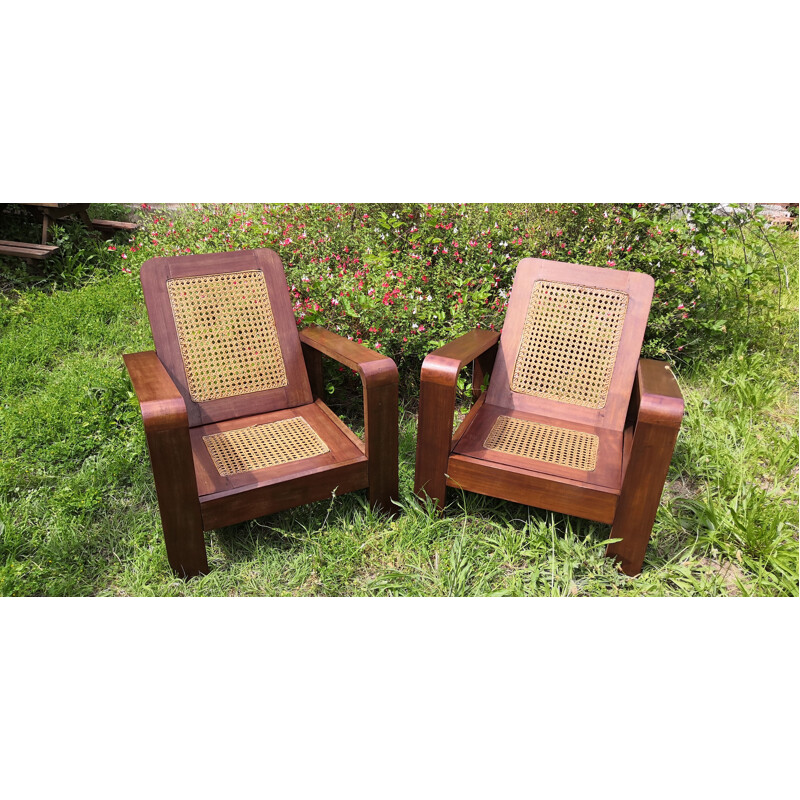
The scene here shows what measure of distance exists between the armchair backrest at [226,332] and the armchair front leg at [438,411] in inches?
30.1

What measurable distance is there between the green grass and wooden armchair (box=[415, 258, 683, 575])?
0.71 ft

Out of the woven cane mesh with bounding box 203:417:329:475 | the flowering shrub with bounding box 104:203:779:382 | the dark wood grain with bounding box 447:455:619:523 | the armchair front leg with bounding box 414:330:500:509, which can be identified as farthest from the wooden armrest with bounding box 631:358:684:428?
the flowering shrub with bounding box 104:203:779:382

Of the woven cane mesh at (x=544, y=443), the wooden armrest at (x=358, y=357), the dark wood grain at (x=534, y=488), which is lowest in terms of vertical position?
the dark wood grain at (x=534, y=488)

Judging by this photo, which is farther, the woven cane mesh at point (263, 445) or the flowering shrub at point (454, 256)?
the flowering shrub at point (454, 256)

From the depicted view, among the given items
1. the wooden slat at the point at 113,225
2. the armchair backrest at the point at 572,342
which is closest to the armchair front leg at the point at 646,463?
the armchair backrest at the point at 572,342

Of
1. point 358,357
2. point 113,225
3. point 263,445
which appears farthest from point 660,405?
point 113,225

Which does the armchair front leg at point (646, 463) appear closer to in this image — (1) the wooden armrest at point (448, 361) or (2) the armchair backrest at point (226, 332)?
(1) the wooden armrest at point (448, 361)

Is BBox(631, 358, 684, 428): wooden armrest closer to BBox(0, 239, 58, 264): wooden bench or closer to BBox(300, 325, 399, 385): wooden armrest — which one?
BBox(300, 325, 399, 385): wooden armrest

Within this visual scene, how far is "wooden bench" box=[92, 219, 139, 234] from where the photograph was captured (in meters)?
5.97

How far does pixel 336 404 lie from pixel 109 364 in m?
1.65

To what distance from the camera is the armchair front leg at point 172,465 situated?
1995mm

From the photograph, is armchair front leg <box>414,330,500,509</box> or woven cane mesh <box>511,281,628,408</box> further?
woven cane mesh <box>511,281,628,408</box>

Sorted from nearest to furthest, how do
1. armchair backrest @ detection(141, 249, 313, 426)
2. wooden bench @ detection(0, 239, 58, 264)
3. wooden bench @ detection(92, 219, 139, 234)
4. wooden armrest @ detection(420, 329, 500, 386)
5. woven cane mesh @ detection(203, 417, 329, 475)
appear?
wooden armrest @ detection(420, 329, 500, 386) < woven cane mesh @ detection(203, 417, 329, 475) < armchair backrest @ detection(141, 249, 313, 426) < wooden bench @ detection(0, 239, 58, 264) < wooden bench @ detection(92, 219, 139, 234)

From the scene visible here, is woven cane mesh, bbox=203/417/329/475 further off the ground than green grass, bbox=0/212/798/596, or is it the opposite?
woven cane mesh, bbox=203/417/329/475
